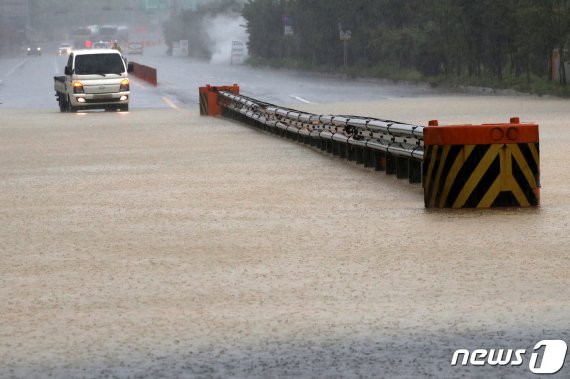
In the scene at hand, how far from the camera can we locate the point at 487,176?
15203 mm

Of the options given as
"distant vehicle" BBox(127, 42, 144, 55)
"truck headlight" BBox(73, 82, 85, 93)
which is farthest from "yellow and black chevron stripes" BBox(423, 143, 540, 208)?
"distant vehicle" BBox(127, 42, 144, 55)

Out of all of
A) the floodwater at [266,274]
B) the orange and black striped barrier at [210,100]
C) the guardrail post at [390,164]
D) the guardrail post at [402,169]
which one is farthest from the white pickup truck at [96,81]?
the guardrail post at [402,169]

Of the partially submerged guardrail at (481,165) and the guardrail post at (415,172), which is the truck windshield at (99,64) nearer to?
the guardrail post at (415,172)

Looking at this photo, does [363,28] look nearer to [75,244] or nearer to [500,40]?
[500,40]

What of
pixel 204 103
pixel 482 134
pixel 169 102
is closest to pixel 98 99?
Answer: pixel 204 103

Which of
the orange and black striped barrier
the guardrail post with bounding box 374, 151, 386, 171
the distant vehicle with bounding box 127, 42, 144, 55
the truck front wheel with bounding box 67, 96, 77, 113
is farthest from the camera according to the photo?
the distant vehicle with bounding box 127, 42, 144, 55

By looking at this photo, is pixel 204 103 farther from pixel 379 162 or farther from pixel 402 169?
pixel 402 169

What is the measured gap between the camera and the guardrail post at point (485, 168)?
599 inches

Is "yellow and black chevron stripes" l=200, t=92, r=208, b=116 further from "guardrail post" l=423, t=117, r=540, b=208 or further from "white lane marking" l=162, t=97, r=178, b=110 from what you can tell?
"guardrail post" l=423, t=117, r=540, b=208

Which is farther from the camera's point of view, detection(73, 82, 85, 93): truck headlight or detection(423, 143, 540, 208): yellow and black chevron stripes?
detection(73, 82, 85, 93): truck headlight

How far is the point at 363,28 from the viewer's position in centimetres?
8100

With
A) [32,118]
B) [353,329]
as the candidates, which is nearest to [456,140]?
[353,329]

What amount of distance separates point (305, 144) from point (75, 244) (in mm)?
13959

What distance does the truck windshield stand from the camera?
145ft
